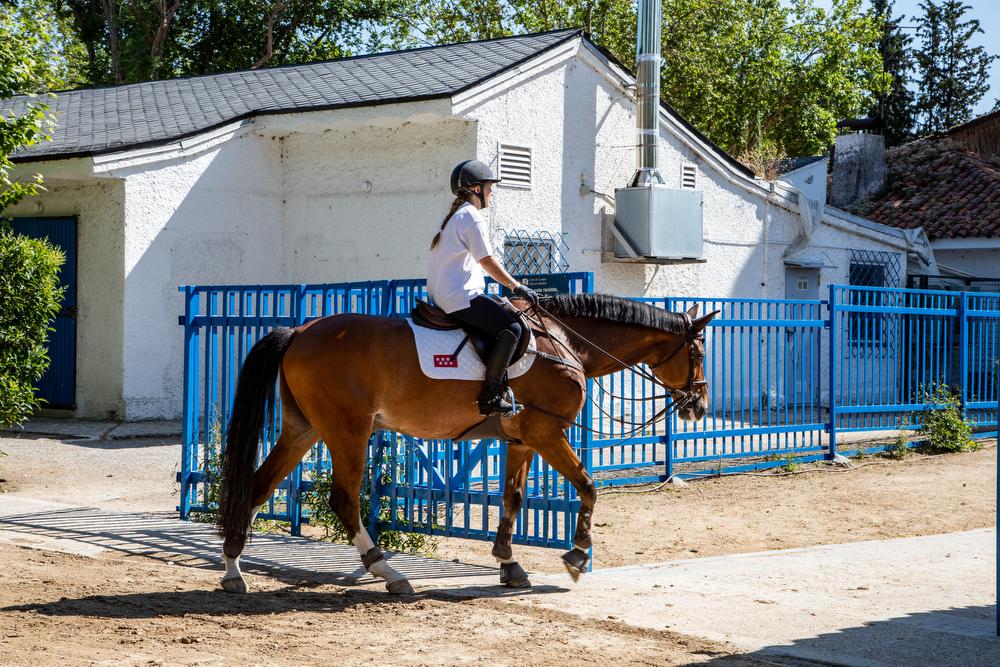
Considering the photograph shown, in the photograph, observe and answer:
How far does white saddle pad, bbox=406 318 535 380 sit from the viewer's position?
754 cm

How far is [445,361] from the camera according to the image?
7.55 m

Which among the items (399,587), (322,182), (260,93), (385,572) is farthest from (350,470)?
(260,93)

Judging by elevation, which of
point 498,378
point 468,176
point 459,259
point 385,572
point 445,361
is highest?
point 468,176

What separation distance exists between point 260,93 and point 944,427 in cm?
1210

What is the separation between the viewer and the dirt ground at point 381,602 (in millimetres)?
5945

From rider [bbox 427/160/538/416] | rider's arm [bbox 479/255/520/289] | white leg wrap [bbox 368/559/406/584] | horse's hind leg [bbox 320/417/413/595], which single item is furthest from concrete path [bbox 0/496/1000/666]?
rider's arm [bbox 479/255/520/289]

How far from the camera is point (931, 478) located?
545 inches

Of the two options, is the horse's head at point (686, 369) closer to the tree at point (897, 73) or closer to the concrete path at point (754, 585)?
the concrete path at point (754, 585)

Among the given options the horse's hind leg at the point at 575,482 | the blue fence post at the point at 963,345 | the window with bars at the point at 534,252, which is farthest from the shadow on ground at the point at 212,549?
the blue fence post at the point at 963,345

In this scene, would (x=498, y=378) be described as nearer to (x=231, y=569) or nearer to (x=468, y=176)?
(x=468, y=176)

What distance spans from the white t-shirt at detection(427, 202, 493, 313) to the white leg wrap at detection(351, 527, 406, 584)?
1.51 metres

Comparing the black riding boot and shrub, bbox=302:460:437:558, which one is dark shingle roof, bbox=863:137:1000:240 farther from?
the black riding boot

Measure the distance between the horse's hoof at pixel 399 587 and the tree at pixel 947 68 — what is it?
51000 millimetres

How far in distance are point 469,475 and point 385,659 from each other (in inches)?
119
